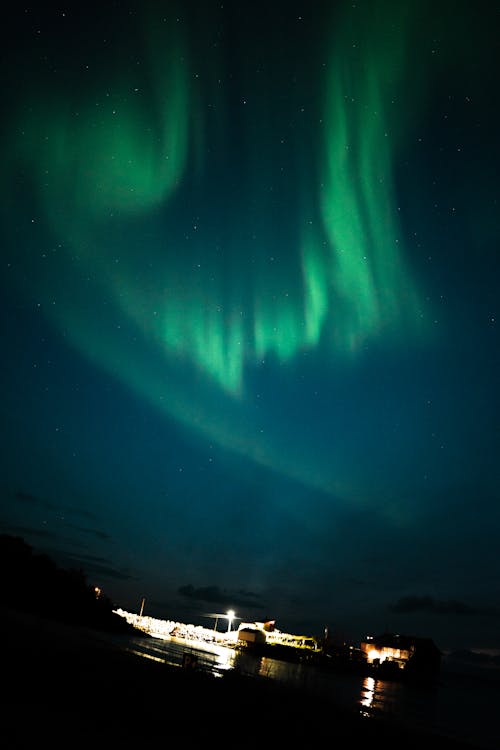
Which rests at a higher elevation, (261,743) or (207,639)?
(261,743)

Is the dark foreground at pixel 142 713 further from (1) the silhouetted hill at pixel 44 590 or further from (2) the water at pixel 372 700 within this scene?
(1) the silhouetted hill at pixel 44 590

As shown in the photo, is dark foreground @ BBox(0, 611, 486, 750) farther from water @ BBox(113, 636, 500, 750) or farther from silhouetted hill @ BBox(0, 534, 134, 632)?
silhouetted hill @ BBox(0, 534, 134, 632)

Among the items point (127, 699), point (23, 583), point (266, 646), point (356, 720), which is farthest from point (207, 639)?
point (127, 699)

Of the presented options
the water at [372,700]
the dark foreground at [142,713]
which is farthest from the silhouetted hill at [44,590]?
the dark foreground at [142,713]

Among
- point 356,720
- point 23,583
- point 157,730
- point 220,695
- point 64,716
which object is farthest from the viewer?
point 23,583

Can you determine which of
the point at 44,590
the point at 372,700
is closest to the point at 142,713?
the point at 372,700

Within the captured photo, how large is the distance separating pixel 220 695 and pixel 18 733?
17.7 metres

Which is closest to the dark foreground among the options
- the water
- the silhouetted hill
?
the water

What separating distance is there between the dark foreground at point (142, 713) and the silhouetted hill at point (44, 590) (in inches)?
2050

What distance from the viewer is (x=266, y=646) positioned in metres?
114

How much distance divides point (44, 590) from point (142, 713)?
7075 centimetres

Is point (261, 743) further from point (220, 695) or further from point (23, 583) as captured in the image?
point (23, 583)

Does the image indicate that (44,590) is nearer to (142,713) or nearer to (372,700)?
(372,700)

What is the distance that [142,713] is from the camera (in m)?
15.2
